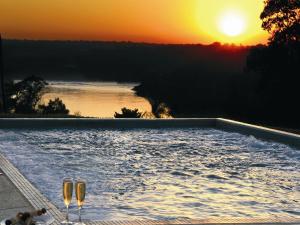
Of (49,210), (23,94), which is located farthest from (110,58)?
(49,210)

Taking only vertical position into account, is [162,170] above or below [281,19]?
below

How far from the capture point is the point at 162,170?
720 cm

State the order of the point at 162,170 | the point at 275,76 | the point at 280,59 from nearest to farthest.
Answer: the point at 162,170 < the point at 280,59 < the point at 275,76

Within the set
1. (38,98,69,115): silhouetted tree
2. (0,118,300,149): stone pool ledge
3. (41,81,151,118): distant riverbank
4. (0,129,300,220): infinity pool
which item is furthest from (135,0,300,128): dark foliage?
(0,129,300,220): infinity pool

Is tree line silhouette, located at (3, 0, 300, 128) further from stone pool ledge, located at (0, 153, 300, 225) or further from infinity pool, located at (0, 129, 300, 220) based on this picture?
stone pool ledge, located at (0, 153, 300, 225)

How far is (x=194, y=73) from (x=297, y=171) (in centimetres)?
4127

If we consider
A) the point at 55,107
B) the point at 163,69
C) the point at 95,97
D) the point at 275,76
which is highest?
the point at 163,69

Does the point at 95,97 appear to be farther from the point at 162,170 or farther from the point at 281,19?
the point at 162,170

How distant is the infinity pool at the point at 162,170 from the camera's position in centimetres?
523

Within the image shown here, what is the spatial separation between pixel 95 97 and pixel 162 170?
1693 inches

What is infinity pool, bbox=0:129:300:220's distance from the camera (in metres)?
5.23

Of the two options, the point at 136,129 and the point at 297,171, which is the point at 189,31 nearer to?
the point at 136,129

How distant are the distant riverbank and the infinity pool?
24699 mm

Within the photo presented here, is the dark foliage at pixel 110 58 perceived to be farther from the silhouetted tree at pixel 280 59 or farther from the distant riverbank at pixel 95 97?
the silhouetted tree at pixel 280 59
